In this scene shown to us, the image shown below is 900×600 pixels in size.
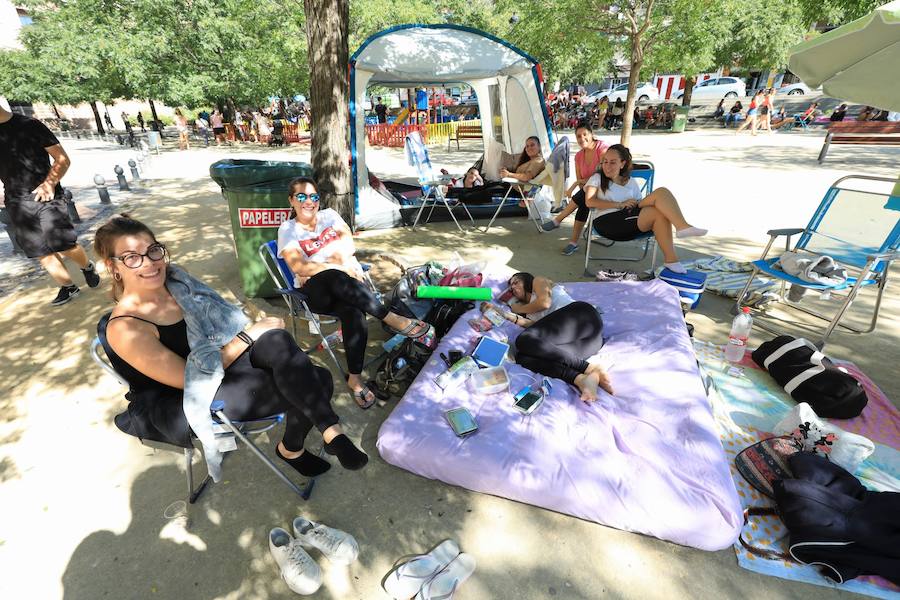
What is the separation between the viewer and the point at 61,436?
9.37ft

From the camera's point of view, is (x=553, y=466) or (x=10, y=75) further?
(x=10, y=75)

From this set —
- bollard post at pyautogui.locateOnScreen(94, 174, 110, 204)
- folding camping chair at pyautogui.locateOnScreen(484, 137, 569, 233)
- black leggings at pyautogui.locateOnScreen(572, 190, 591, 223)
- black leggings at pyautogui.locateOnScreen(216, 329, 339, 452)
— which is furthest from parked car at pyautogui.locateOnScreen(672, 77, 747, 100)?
black leggings at pyautogui.locateOnScreen(216, 329, 339, 452)

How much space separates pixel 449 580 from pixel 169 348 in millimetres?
1712

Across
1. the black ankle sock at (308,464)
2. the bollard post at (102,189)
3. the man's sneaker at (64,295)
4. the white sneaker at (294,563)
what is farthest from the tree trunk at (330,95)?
the bollard post at (102,189)

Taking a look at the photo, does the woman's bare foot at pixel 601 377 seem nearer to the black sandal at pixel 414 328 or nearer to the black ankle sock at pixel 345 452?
the black sandal at pixel 414 328

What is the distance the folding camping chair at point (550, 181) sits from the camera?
21.5 feet

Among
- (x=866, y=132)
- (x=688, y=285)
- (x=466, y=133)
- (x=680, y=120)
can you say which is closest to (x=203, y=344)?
(x=688, y=285)

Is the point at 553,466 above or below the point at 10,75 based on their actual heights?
below

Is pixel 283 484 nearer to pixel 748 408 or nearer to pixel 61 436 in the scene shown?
pixel 61 436

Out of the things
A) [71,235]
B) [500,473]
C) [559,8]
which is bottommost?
[500,473]

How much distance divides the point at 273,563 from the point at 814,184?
10.7 m

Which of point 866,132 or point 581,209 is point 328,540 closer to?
point 581,209

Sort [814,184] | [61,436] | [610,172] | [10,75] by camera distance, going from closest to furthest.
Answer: [61,436] → [610,172] → [814,184] → [10,75]

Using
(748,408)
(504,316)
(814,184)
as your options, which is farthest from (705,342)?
(814,184)
